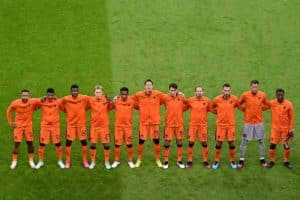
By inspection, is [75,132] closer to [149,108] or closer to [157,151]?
[149,108]

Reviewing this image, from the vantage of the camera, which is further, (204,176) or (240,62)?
(240,62)

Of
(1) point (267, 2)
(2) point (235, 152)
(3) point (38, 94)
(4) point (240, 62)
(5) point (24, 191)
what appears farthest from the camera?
(1) point (267, 2)

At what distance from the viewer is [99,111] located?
48.4 feet

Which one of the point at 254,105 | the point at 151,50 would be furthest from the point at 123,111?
the point at 151,50

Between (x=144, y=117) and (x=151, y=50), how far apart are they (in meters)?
4.84

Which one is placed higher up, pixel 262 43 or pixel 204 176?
pixel 262 43

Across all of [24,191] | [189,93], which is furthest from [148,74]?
[24,191]

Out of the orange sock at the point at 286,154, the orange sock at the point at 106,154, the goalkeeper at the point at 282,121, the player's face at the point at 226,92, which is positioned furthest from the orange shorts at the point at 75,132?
the orange sock at the point at 286,154

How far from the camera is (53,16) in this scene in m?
20.1

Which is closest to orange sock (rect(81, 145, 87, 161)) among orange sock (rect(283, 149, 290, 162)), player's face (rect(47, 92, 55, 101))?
player's face (rect(47, 92, 55, 101))

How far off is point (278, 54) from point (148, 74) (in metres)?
3.83

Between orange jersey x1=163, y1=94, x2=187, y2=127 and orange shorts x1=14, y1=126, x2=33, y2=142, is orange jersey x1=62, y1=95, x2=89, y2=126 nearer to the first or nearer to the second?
orange shorts x1=14, y1=126, x2=33, y2=142

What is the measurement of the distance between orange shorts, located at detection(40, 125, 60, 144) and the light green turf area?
774mm

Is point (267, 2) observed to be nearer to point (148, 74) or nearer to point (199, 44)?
point (199, 44)
